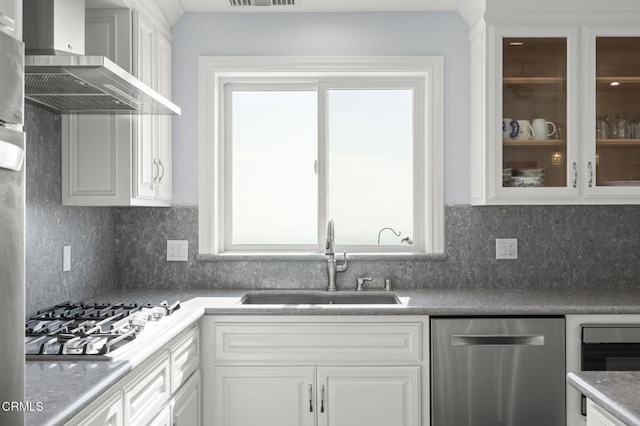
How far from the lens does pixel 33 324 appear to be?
81.3 inches

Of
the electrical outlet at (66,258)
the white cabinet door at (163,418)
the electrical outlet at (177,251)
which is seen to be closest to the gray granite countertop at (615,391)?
the white cabinet door at (163,418)

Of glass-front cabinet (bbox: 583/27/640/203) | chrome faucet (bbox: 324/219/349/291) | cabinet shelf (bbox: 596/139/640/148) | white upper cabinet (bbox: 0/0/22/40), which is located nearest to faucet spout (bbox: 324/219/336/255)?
chrome faucet (bbox: 324/219/349/291)

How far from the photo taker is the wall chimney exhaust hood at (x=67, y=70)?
172 cm

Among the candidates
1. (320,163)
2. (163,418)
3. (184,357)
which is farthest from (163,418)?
(320,163)

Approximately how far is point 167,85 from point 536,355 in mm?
2202

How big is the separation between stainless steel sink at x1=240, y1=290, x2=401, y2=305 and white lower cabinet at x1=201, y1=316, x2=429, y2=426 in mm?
429

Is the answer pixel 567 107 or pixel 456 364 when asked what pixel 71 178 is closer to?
pixel 456 364

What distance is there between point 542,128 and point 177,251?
196 centimetres

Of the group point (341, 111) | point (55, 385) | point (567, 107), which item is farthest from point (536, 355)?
point (55, 385)

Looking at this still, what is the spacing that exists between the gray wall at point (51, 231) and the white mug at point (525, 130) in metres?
2.11

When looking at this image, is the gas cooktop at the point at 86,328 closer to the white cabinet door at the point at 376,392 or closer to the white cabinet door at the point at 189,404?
the white cabinet door at the point at 189,404

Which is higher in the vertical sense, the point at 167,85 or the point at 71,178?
the point at 167,85

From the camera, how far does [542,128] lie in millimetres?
2916

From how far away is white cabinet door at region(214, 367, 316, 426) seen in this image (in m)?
2.62
